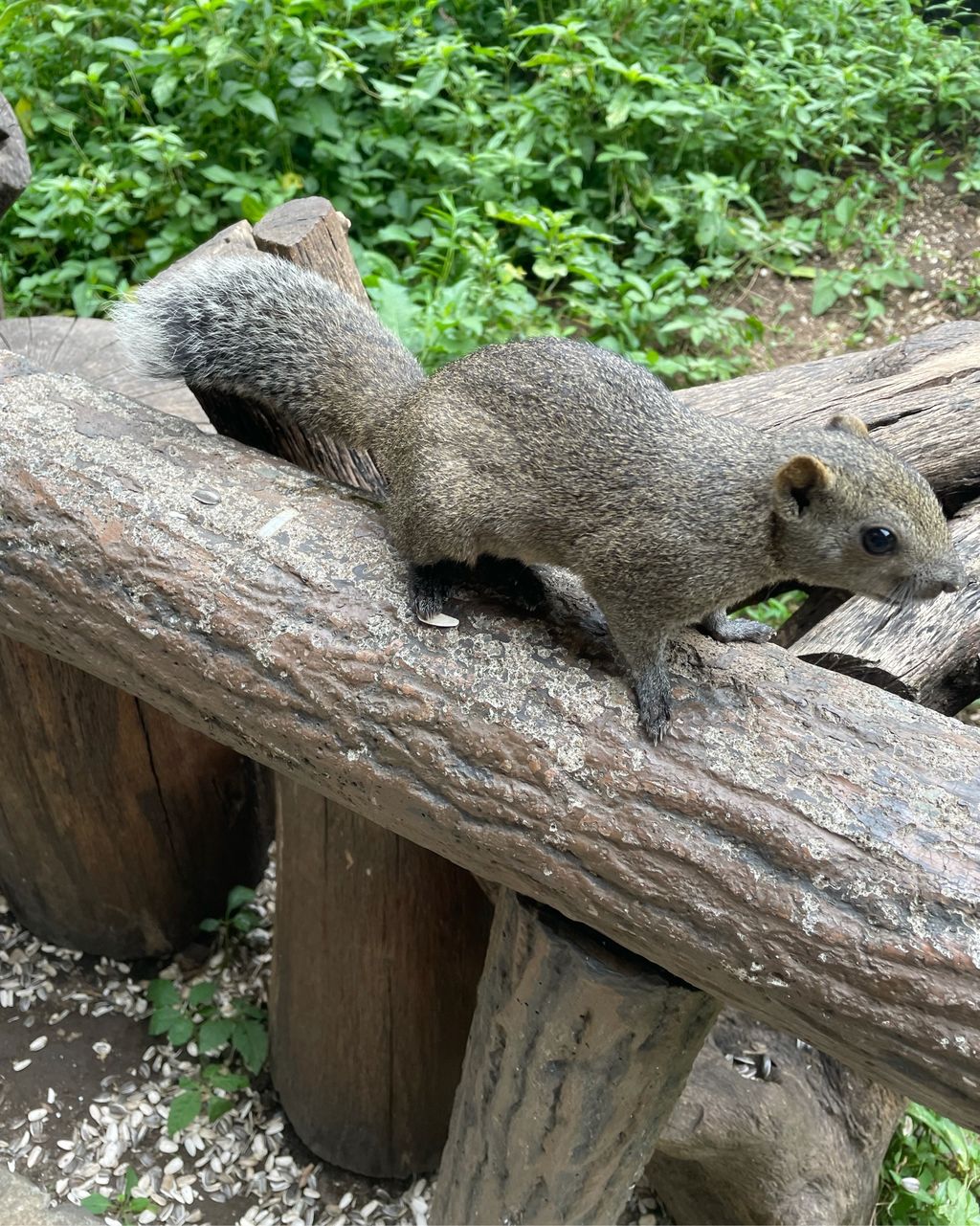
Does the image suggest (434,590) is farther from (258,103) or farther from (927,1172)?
(258,103)

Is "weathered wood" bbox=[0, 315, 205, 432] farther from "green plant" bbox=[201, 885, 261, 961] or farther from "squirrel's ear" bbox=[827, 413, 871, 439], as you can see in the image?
"squirrel's ear" bbox=[827, 413, 871, 439]

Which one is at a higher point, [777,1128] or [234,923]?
[777,1128]

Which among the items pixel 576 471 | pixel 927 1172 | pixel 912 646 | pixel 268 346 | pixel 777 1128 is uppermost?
pixel 268 346

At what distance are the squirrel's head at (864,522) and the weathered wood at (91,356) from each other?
1.64 m

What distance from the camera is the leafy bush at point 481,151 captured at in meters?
4.34

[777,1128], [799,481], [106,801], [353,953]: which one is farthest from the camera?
[106,801]

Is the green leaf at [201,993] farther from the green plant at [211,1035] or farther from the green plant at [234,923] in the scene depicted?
the green plant at [234,923]

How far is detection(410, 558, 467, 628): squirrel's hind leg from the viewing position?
1661 millimetres

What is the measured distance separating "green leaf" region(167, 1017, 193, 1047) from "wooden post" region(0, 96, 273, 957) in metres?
0.27

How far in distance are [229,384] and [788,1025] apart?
1.50m

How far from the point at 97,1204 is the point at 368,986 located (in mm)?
784

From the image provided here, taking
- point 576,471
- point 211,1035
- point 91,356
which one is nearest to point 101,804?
point 211,1035

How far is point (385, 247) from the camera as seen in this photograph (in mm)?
4703

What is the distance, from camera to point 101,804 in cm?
266
